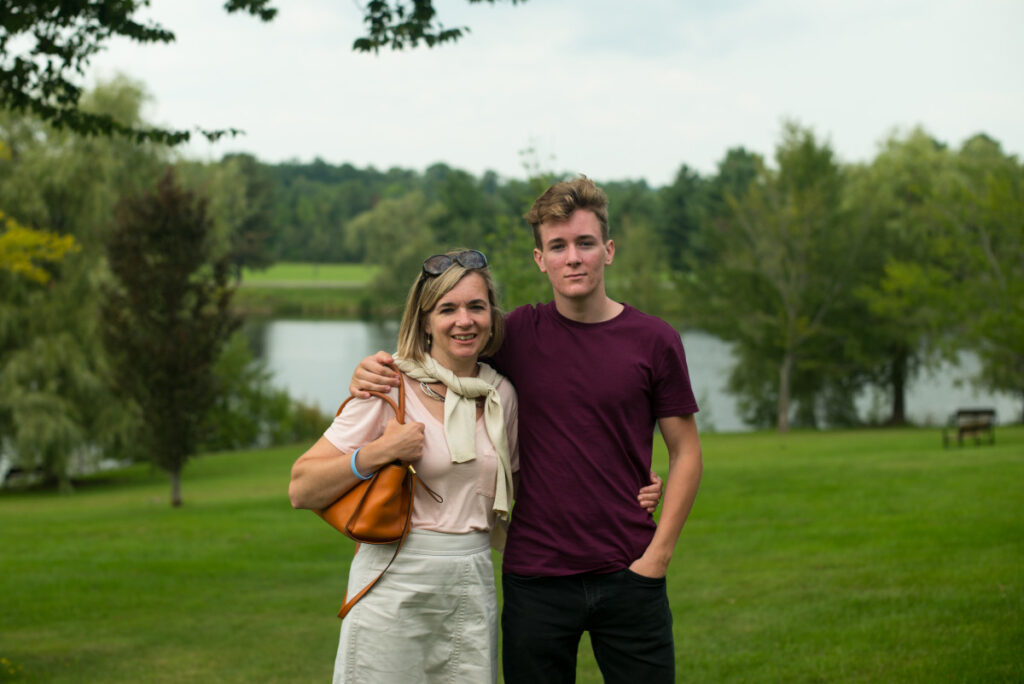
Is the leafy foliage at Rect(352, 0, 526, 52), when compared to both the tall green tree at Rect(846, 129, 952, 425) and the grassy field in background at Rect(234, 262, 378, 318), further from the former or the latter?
the grassy field in background at Rect(234, 262, 378, 318)

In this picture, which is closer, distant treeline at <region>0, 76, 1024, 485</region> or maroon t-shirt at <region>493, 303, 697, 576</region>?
maroon t-shirt at <region>493, 303, 697, 576</region>

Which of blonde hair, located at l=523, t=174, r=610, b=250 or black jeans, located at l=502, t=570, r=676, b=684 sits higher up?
blonde hair, located at l=523, t=174, r=610, b=250

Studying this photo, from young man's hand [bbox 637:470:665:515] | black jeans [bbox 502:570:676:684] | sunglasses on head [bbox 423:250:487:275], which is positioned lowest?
black jeans [bbox 502:570:676:684]

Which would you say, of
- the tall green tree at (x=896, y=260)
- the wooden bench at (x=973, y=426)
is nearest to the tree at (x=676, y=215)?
the tall green tree at (x=896, y=260)

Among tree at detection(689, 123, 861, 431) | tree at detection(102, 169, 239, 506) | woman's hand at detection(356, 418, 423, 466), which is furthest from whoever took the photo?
tree at detection(689, 123, 861, 431)

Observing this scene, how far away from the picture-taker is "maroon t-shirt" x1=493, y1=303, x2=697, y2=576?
315 centimetres

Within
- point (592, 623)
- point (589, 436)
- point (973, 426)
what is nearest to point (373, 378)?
point (589, 436)

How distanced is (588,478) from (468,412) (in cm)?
46

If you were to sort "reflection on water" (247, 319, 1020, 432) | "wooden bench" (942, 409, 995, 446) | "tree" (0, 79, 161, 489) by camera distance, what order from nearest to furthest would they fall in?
"wooden bench" (942, 409, 995, 446) < "tree" (0, 79, 161, 489) < "reflection on water" (247, 319, 1020, 432)

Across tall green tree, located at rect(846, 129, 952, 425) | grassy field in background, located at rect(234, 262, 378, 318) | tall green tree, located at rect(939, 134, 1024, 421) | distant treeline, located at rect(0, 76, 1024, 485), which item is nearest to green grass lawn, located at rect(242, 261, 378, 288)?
grassy field in background, located at rect(234, 262, 378, 318)

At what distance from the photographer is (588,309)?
3.28 m

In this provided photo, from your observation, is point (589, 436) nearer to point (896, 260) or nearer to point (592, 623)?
point (592, 623)

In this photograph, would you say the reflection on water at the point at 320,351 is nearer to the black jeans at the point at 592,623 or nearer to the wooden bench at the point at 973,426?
the wooden bench at the point at 973,426

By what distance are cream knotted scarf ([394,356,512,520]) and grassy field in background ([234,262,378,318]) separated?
201ft
